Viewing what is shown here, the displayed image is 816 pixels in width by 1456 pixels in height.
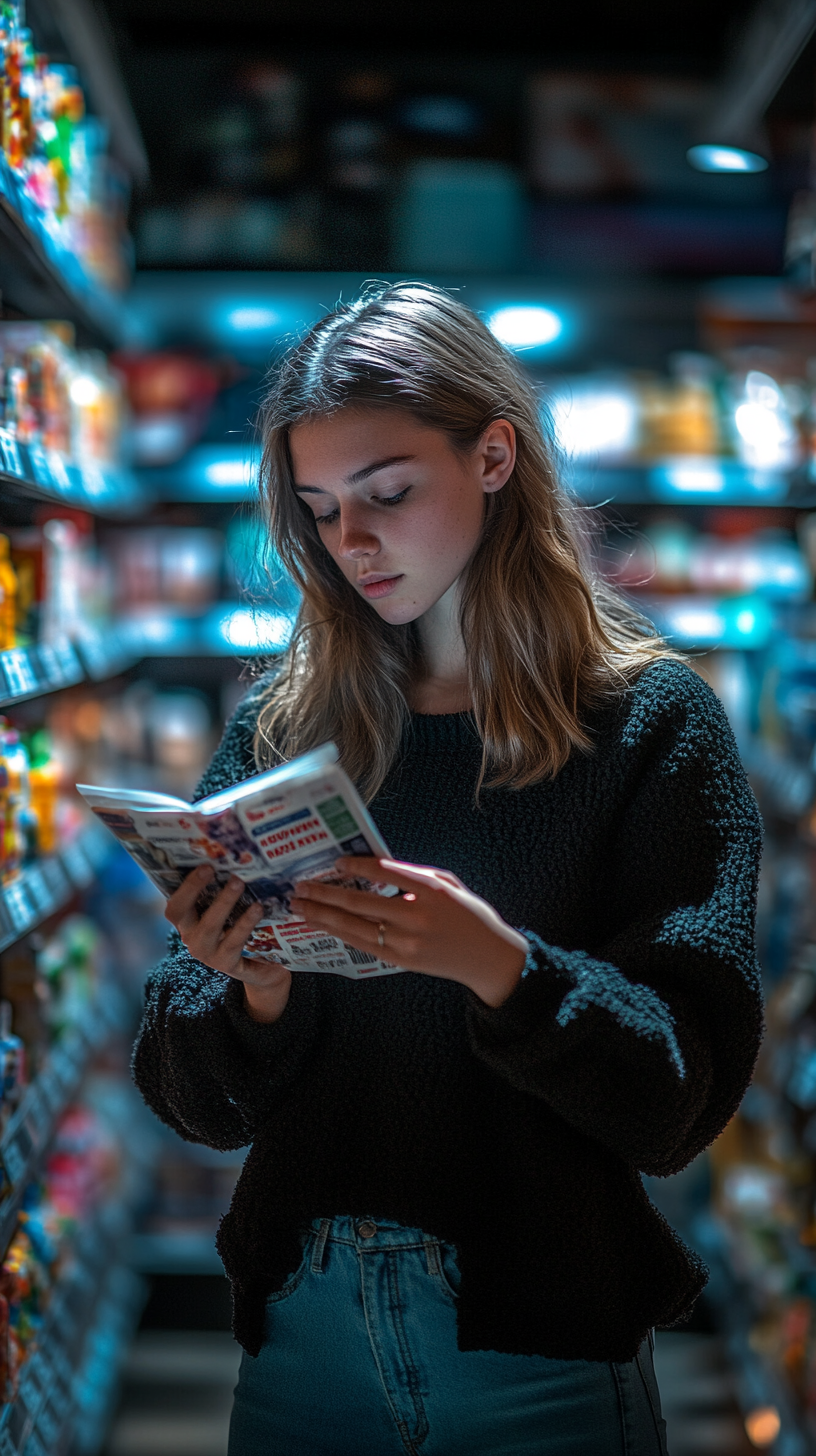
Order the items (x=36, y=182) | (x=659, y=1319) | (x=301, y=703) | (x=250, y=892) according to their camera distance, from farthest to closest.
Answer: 1. (x=36, y=182)
2. (x=301, y=703)
3. (x=659, y=1319)
4. (x=250, y=892)

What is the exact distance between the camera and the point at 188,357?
3.35 m

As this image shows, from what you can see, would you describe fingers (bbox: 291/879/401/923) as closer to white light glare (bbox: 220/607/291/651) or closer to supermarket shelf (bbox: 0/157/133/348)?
white light glare (bbox: 220/607/291/651)

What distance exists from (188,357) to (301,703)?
222cm

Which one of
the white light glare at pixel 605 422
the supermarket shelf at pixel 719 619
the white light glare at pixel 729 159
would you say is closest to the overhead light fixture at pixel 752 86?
the white light glare at pixel 729 159

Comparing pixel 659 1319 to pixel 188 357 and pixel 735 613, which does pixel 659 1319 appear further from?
pixel 188 357

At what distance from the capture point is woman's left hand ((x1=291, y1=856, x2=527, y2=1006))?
3.26 feet

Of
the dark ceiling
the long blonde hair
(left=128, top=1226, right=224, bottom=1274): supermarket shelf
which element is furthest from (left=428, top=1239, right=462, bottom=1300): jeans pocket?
the dark ceiling

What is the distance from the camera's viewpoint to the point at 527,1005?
3.41 ft

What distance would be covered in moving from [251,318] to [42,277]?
4.25 ft

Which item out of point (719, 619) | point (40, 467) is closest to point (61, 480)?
point (40, 467)

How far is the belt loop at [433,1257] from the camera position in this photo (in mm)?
1155

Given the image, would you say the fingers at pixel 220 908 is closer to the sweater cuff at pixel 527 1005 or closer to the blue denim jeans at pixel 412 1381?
the sweater cuff at pixel 527 1005

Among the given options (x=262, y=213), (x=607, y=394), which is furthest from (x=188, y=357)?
(x=607, y=394)

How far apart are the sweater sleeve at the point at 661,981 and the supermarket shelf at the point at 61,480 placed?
99cm
